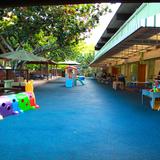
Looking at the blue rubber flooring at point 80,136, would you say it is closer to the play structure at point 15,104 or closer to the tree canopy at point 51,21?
the play structure at point 15,104

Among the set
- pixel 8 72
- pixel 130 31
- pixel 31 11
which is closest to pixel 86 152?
pixel 130 31

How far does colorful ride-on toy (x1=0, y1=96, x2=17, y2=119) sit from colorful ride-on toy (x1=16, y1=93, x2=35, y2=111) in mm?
624

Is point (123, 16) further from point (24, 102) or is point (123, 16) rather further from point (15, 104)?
point (15, 104)

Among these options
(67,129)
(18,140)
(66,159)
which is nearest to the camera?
(66,159)

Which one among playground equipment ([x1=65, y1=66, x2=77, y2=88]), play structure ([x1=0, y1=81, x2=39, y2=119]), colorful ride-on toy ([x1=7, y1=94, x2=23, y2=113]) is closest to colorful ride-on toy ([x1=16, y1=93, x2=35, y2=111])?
play structure ([x1=0, y1=81, x2=39, y2=119])

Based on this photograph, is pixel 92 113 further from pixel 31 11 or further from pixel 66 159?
pixel 31 11

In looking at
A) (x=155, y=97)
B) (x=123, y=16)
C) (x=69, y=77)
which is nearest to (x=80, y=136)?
(x=155, y=97)

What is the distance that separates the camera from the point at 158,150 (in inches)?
186

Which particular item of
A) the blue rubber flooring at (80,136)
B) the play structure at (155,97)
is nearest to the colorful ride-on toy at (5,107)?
the blue rubber flooring at (80,136)

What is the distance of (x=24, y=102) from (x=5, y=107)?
1.29 m

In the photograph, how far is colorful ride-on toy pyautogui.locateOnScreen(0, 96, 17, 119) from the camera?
788 cm

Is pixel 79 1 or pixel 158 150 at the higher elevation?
pixel 79 1

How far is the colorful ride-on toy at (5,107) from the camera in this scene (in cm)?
788

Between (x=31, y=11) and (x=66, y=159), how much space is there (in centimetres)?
1277
